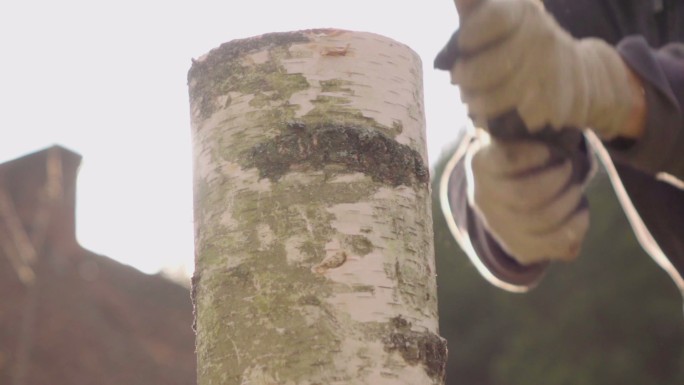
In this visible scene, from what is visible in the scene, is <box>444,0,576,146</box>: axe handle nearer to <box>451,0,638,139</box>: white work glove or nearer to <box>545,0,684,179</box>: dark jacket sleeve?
<box>451,0,638,139</box>: white work glove

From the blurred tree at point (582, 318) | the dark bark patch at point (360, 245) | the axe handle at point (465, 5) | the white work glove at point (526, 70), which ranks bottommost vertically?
the blurred tree at point (582, 318)

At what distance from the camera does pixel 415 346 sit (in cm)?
168

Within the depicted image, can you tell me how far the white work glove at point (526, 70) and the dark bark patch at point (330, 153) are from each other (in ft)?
1.41

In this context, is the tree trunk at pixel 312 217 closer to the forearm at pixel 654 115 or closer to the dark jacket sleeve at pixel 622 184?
the dark jacket sleeve at pixel 622 184

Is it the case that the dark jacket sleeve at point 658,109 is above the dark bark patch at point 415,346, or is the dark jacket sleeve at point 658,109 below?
above

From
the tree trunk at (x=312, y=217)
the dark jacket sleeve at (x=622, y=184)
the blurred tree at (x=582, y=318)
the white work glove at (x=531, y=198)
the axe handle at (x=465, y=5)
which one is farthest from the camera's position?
the blurred tree at (x=582, y=318)

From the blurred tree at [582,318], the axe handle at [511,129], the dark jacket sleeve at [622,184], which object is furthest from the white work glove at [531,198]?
the blurred tree at [582,318]

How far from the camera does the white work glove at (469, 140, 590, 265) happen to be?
139 centimetres

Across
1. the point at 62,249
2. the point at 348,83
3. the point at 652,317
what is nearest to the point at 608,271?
the point at 652,317

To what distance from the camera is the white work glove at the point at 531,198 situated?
4.55 ft

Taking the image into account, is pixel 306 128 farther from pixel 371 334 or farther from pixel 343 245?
pixel 371 334

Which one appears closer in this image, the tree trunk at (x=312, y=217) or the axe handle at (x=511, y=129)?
→ the axe handle at (x=511, y=129)

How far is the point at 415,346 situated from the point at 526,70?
1.86ft

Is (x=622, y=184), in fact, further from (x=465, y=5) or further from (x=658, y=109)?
(x=465, y=5)
